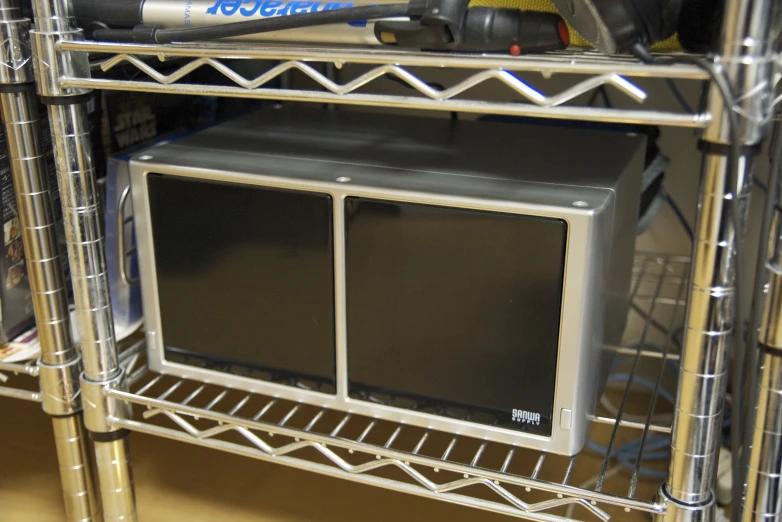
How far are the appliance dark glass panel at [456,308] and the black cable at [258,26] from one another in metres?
0.15

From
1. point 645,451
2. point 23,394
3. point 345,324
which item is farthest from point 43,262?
point 645,451

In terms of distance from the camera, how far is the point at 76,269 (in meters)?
0.74

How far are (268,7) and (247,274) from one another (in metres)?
0.24

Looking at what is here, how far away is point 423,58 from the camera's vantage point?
55 cm

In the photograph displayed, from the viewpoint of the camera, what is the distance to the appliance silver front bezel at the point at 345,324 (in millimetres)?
587

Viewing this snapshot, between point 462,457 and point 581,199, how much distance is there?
20.2 inches

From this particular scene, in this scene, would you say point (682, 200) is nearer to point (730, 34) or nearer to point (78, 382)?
point (730, 34)

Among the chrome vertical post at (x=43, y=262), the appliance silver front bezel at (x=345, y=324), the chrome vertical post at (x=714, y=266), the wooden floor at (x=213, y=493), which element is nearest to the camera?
the chrome vertical post at (x=714, y=266)

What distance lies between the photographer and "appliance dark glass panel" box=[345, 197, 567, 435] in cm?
61

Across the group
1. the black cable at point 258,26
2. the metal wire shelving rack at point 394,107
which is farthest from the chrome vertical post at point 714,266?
the black cable at point 258,26

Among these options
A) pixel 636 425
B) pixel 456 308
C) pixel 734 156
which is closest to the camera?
pixel 734 156

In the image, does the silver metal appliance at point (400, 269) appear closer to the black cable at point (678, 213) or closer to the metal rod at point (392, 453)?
the metal rod at point (392, 453)

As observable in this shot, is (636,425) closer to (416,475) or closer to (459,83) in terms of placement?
(416,475)

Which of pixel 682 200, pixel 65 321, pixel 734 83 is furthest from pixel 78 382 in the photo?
pixel 682 200
